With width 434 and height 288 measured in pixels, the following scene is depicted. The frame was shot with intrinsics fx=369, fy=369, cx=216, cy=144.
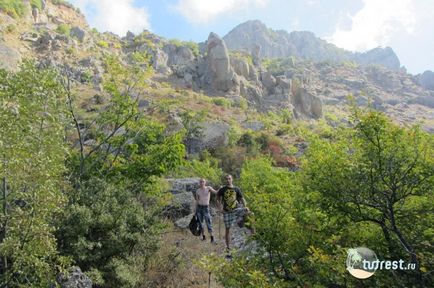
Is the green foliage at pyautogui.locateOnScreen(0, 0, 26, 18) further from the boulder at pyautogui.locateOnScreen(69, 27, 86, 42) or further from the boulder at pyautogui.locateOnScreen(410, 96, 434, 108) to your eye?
the boulder at pyautogui.locateOnScreen(410, 96, 434, 108)

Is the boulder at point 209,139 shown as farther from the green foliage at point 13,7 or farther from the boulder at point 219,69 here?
the green foliage at point 13,7

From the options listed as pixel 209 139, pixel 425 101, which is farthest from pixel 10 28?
pixel 425 101

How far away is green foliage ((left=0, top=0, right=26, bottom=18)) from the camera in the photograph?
4416 centimetres

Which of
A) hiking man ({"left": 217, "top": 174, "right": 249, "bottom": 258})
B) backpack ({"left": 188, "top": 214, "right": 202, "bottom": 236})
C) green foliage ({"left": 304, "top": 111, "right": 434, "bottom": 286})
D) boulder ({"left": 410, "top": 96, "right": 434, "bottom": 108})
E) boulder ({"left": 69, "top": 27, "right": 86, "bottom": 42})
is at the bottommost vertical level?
backpack ({"left": 188, "top": 214, "right": 202, "bottom": 236})

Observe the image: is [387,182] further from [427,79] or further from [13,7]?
[427,79]

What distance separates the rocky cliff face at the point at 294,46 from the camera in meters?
150

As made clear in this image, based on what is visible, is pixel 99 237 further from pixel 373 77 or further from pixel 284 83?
pixel 373 77

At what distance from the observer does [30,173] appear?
19.9 ft

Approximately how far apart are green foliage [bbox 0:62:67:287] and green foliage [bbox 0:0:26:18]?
147 feet

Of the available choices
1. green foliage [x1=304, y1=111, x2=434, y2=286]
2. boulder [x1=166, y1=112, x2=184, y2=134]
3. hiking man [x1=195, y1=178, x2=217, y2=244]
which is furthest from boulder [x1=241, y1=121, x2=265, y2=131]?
green foliage [x1=304, y1=111, x2=434, y2=286]

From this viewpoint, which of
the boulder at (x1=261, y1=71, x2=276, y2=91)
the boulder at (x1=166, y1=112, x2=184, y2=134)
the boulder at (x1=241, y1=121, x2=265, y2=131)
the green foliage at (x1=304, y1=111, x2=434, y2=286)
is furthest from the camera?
the boulder at (x1=261, y1=71, x2=276, y2=91)

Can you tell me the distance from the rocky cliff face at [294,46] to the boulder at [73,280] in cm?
14135

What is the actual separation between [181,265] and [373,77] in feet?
393

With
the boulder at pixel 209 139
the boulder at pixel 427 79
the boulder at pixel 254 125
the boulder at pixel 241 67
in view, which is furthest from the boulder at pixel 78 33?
the boulder at pixel 427 79
